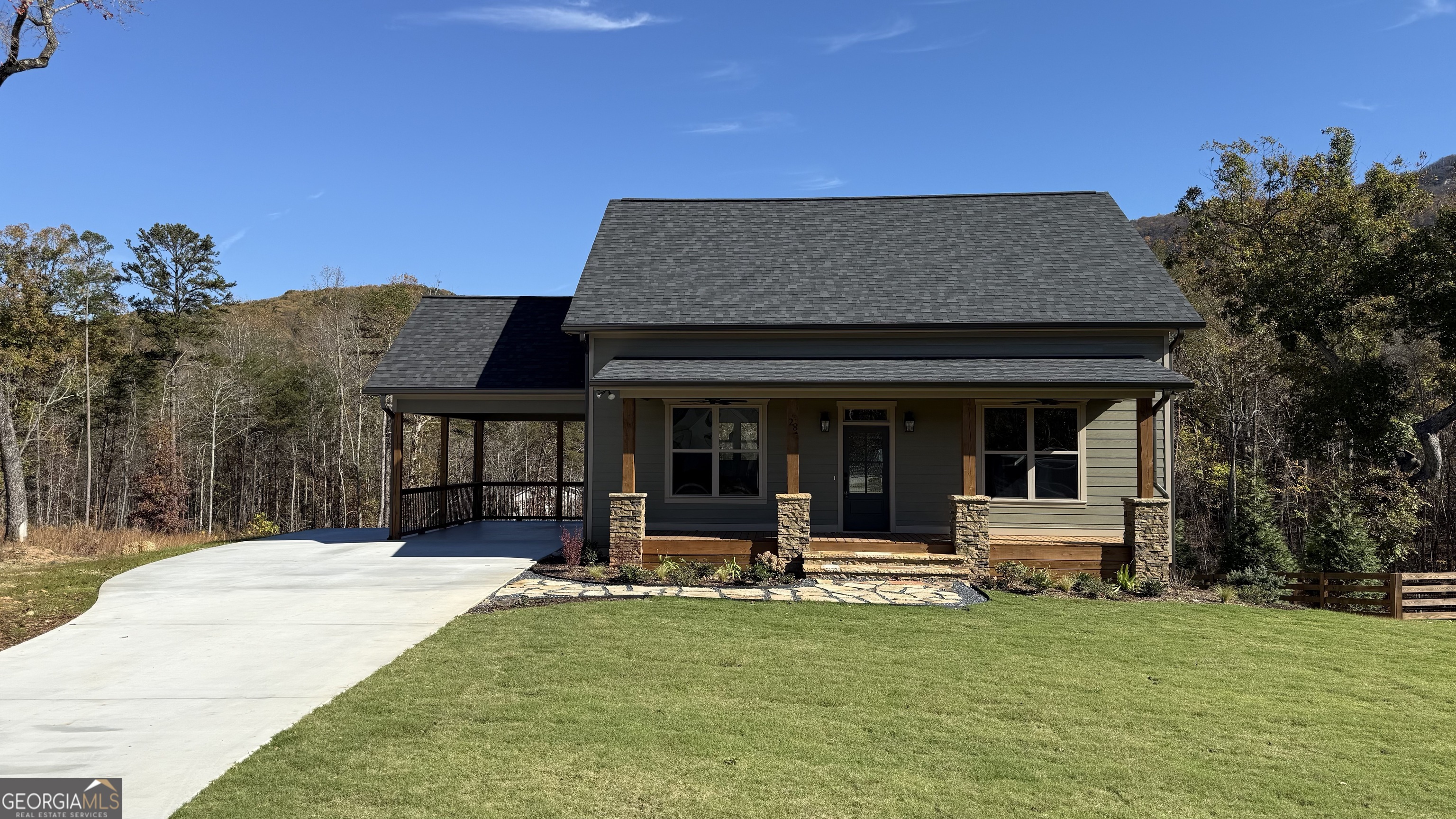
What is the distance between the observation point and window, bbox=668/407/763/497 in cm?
1416

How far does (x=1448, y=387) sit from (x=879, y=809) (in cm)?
2138

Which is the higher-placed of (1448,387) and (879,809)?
(1448,387)

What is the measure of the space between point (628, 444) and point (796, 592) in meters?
3.59

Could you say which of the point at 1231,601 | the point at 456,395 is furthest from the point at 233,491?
the point at 1231,601

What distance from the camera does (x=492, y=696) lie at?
20.1 ft

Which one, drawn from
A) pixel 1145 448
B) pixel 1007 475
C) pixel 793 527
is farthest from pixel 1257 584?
pixel 793 527

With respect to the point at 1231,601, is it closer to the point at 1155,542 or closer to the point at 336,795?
the point at 1155,542

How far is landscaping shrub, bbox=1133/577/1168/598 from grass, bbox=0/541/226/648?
42.1ft

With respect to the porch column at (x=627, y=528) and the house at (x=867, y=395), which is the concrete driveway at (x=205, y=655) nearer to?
the porch column at (x=627, y=528)

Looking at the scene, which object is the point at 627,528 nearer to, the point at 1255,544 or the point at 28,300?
the point at 1255,544

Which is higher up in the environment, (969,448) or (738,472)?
(969,448)

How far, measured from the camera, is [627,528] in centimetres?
1255

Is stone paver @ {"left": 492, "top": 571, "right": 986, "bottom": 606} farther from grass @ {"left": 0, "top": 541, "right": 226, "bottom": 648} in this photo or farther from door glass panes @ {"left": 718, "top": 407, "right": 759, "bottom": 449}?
grass @ {"left": 0, "top": 541, "right": 226, "bottom": 648}

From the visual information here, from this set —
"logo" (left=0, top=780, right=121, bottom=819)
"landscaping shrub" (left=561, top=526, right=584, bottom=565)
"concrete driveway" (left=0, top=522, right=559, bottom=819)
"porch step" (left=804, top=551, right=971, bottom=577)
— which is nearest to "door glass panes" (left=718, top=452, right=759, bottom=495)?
"porch step" (left=804, top=551, right=971, bottom=577)
